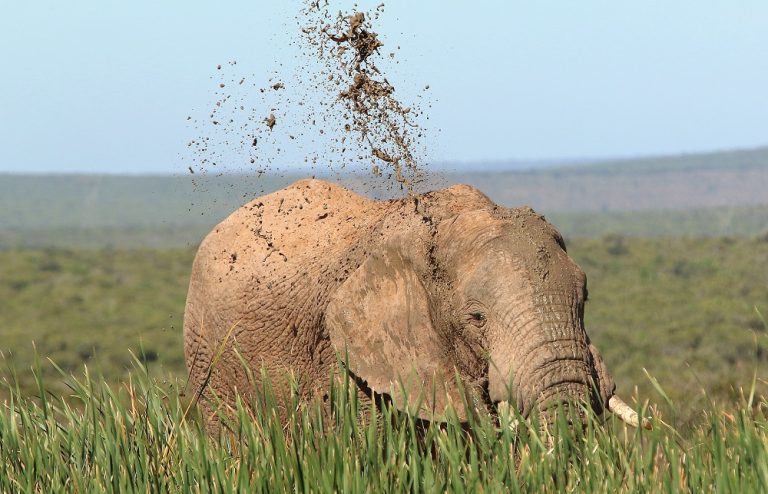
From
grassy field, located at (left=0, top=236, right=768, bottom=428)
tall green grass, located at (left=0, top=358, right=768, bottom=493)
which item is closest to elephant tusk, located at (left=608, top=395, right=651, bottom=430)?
tall green grass, located at (left=0, top=358, right=768, bottom=493)

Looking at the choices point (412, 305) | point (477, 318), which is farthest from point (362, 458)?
point (412, 305)

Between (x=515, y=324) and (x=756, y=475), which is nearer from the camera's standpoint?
(x=756, y=475)

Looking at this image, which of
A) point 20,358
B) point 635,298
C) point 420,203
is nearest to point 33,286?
point 20,358

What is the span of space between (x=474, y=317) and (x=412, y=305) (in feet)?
1.36

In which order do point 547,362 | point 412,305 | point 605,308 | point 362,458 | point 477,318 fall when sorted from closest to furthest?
point 362,458 < point 547,362 < point 477,318 < point 412,305 < point 605,308

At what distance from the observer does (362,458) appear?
18.3 ft

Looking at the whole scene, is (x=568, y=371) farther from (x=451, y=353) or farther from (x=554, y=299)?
(x=451, y=353)

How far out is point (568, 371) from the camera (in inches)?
236

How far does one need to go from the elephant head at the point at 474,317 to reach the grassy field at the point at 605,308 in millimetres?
14174

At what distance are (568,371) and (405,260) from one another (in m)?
1.23

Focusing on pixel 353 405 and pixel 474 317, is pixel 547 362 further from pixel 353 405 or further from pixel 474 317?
pixel 353 405

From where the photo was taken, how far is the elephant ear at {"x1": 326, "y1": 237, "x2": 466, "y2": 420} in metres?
6.59

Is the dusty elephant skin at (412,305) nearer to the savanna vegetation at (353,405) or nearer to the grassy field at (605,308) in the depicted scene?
the savanna vegetation at (353,405)

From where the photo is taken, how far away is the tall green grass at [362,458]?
5211mm
